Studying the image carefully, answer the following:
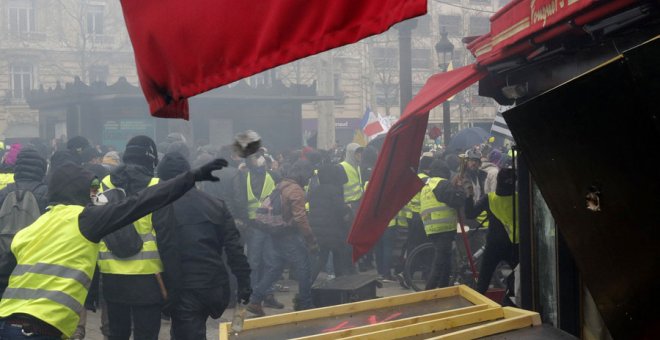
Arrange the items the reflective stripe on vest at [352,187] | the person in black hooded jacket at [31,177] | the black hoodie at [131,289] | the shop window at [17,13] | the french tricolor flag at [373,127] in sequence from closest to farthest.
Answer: the black hoodie at [131,289] < the person in black hooded jacket at [31,177] < the reflective stripe on vest at [352,187] < the french tricolor flag at [373,127] < the shop window at [17,13]

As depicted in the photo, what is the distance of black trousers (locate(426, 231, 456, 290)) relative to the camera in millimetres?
10094

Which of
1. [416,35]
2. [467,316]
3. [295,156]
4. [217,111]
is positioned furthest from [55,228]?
[416,35]

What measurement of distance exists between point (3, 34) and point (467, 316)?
4771 cm

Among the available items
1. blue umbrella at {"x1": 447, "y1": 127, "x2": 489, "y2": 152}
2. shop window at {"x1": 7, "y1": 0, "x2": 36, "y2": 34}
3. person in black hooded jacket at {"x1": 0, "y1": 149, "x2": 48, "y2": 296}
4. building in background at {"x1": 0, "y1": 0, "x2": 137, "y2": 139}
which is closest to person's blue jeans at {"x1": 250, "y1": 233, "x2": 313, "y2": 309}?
person in black hooded jacket at {"x1": 0, "y1": 149, "x2": 48, "y2": 296}

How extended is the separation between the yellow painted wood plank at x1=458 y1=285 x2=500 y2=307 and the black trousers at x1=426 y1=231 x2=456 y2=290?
14.8 feet

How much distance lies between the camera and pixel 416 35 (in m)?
56.2

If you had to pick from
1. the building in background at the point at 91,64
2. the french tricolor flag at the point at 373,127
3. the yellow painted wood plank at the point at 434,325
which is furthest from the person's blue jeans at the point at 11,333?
the building in background at the point at 91,64

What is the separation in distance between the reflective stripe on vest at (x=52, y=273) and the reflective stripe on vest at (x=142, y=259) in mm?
1170

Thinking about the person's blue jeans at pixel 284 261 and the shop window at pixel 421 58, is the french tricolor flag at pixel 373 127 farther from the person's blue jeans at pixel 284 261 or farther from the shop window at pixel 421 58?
the shop window at pixel 421 58

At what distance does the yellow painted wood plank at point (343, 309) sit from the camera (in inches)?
199

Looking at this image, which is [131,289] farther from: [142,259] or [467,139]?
[467,139]

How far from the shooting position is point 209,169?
4.63m

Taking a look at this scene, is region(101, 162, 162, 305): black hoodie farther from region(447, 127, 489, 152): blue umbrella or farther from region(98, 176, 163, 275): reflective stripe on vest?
region(447, 127, 489, 152): blue umbrella

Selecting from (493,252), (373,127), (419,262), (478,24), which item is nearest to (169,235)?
(493,252)
